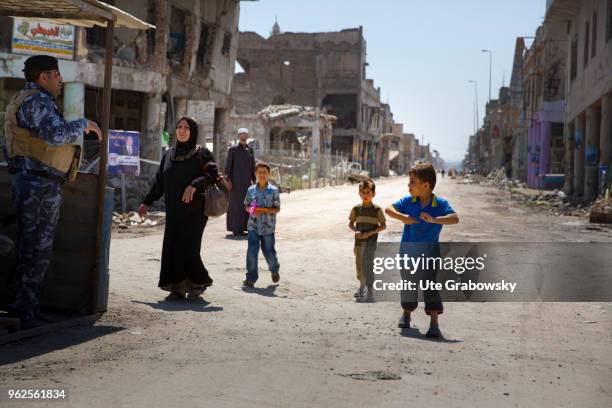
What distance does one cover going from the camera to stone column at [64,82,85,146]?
21.4 m

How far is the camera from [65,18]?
6793mm

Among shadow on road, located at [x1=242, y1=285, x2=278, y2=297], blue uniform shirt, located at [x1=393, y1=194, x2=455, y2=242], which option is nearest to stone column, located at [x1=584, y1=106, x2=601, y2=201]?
shadow on road, located at [x1=242, y1=285, x2=278, y2=297]

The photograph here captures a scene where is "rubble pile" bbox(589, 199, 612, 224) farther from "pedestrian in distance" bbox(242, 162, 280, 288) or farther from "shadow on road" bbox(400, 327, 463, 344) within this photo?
"shadow on road" bbox(400, 327, 463, 344)

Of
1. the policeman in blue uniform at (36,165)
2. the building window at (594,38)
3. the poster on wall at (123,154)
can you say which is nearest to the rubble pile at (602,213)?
A: the building window at (594,38)

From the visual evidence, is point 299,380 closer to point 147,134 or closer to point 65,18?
point 65,18

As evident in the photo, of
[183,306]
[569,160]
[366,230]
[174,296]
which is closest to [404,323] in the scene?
[366,230]

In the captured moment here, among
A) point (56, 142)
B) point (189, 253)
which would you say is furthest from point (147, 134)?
point (56, 142)

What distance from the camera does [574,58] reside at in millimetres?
31125

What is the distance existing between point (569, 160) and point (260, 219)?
25.5 meters

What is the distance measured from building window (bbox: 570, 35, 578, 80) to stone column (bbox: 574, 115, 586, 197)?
2.42 metres

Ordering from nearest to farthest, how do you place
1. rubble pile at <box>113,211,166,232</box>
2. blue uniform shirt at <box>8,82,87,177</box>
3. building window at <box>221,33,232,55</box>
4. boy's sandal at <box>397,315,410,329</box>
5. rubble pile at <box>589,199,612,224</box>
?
blue uniform shirt at <box>8,82,87,177</box>
boy's sandal at <box>397,315,410,329</box>
rubble pile at <box>113,211,166,232</box>
rubble pile at <box>589,199,612,224</box>
building window at <box>221,33,232,55</box>

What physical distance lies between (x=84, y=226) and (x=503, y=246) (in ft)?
23.3

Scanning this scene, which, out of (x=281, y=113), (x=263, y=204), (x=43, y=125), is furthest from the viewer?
(x=281, y=113)

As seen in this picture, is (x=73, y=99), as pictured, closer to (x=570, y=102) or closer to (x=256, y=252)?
(x=256, y=252)
